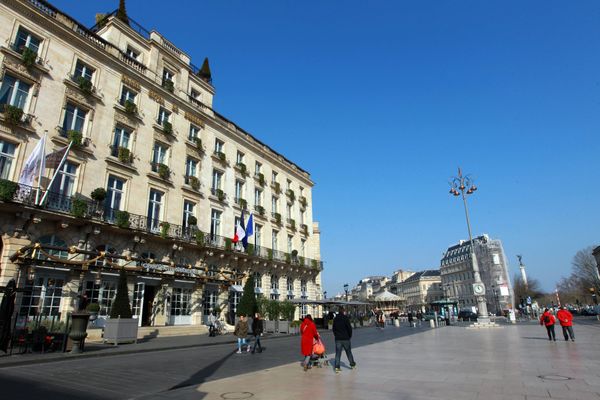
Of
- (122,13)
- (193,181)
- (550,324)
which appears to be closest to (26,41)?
(122,13)

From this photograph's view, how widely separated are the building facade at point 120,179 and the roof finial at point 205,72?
0.36 feet

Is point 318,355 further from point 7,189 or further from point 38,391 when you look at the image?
point 7,189

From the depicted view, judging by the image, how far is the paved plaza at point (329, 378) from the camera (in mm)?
6512

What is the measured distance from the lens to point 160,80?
92.6ft

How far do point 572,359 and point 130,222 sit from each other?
72.8 feet

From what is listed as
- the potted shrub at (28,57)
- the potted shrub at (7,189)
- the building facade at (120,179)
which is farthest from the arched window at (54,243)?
the potted shrub at (28,57)

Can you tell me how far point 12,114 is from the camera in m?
18.2

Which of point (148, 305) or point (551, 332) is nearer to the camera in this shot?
point (551, 332)

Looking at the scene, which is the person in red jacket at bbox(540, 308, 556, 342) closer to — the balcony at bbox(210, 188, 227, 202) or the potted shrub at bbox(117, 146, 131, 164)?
the balcony at bbox(210, 188, 227, 202)

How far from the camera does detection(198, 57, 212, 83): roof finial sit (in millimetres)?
34219

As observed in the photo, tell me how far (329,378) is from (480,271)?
301 feet

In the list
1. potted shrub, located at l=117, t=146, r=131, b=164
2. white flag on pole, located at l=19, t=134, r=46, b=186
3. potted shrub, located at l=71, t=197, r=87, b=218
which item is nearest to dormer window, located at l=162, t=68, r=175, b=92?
potted shrub, located at l=117, t=146, r=131, b=164

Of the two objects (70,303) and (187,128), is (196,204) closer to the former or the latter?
(187,128)

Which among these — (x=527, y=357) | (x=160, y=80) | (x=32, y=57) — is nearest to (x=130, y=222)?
(x=32, y=57)
